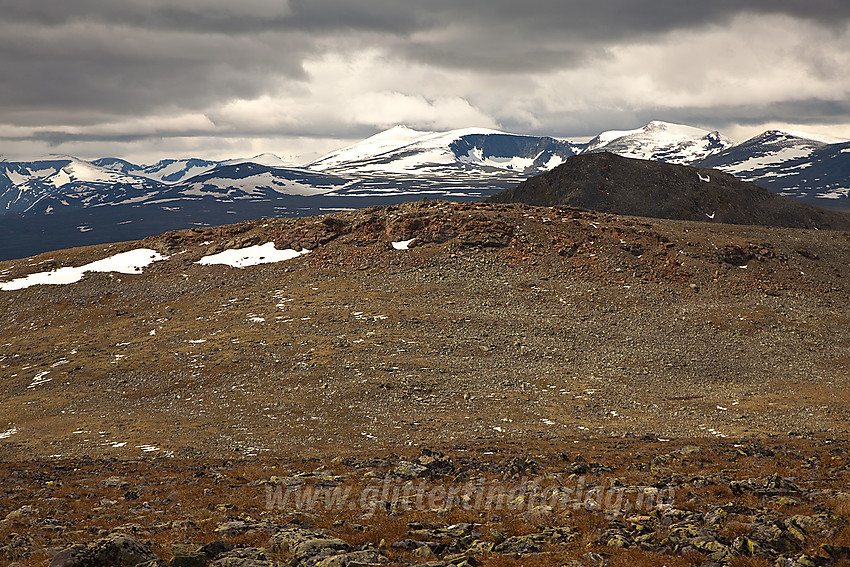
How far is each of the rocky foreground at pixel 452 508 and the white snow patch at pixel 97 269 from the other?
5833 cm

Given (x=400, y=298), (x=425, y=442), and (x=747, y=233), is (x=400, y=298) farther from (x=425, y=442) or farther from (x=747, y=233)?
(x=747, y=233)

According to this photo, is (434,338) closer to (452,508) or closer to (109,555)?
(452,508)

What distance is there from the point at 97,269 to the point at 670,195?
498ft

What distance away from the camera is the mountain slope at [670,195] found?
164250 mm

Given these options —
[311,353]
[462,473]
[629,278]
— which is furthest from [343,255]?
[462,473]

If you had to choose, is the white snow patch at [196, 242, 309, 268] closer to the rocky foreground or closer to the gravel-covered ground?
the gravel-covered ground

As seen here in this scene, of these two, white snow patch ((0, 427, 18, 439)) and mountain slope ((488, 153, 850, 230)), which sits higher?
mountain slope ((488, 153, 850, 230))

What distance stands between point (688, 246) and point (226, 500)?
240ft

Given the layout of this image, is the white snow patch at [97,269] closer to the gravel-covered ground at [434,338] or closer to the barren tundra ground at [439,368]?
the gravel-covered ground at [434,338]

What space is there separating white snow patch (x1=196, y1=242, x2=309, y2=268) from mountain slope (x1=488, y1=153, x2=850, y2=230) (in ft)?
353

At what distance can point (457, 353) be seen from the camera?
5259 cm

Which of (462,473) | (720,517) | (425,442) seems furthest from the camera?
(425,442)

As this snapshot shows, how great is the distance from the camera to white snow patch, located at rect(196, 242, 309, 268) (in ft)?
270

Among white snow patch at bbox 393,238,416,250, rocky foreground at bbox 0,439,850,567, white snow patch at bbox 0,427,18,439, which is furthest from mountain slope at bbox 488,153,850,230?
white snow patch at bbox 0,427,18,439
